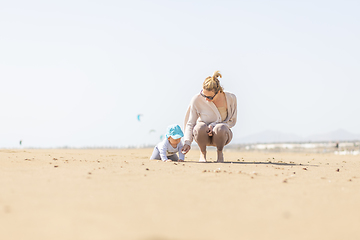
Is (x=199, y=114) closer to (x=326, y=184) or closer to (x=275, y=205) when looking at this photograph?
(x=326, y=184)

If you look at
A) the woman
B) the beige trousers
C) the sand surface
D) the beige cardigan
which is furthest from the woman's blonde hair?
the sand surface

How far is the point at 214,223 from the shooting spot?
3.03 meters

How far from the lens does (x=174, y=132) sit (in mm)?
8625

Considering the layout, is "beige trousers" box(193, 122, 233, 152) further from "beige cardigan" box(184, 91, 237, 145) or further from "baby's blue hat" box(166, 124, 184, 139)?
"baby's blue hat" box(166, 124, 184, 139)

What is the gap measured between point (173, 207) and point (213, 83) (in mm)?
5371

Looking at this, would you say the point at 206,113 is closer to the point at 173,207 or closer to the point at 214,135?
the point at 214,135

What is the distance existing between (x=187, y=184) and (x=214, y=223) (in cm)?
162

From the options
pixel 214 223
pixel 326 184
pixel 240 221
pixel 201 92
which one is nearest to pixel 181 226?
pixel 214 223

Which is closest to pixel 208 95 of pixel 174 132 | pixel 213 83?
pixel 213 83

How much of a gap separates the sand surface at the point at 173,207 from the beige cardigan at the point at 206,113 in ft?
12.0

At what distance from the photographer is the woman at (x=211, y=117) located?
8.55m

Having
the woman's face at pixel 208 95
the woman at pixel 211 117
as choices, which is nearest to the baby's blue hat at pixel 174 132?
the woman at pixel 211 117

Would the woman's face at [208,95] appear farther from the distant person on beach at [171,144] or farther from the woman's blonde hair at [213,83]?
the distant person on beach at [171,144]

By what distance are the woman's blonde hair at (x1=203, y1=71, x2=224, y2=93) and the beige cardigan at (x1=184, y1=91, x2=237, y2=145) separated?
1.10 ft
